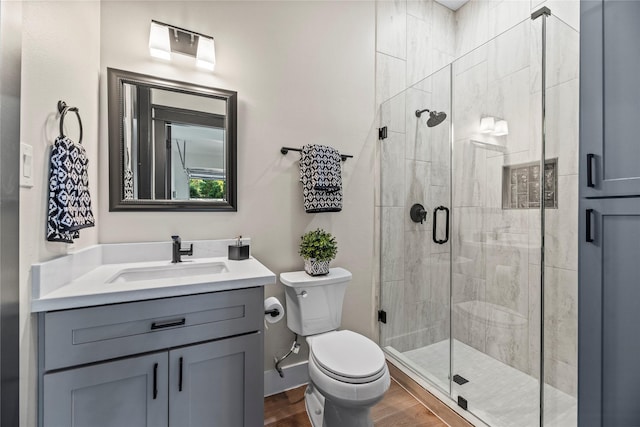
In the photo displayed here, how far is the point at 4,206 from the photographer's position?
0.74m

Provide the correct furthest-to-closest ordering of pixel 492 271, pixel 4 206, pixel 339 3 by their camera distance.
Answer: pixel 339 3 < pixel 492 271 < pixel 4 206

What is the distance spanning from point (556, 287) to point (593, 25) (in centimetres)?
135

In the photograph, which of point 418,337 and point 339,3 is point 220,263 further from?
point 339,3

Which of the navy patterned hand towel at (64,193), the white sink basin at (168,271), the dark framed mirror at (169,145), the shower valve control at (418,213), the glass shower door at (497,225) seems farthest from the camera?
the shower valve control at (418,213)

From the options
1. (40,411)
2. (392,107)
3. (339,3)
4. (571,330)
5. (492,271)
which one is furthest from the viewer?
(392,107)

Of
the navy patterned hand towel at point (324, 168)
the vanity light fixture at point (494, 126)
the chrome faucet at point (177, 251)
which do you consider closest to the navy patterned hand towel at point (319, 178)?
the navy patterned hand towel at point (324, 168)

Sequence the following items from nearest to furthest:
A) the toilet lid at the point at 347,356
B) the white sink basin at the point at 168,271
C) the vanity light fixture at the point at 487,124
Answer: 1. the toilet lid at the point at 347,356
2. the white sink basin at the point at 168,271
3. the vanity light fixture at the point at 487,124

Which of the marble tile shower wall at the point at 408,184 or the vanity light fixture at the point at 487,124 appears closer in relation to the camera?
the vanity light fixture at the point at 487,124

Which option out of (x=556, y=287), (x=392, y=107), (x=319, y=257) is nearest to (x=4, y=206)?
(x=319, y=257)

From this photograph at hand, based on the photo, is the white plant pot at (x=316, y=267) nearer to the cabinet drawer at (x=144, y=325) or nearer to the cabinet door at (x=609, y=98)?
the cabinet drawer at (x=144, y=325)

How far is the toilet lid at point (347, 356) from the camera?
1.22 metres

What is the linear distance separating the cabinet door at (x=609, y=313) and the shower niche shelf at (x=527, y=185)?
41 cm

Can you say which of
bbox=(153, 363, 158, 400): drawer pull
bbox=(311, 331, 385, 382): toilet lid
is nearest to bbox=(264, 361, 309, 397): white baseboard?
bbox=(311, 331, 385, 382): toilet lid

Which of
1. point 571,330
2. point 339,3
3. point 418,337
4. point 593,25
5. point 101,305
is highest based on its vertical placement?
point 339,3
